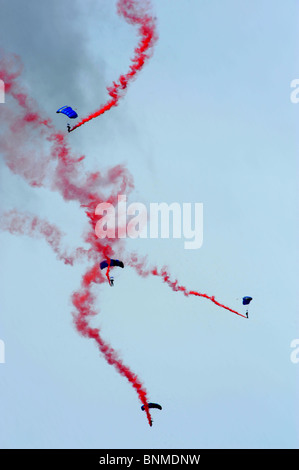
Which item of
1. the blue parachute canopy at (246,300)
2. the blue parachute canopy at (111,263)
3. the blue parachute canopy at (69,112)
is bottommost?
the blue parachute canopy at (111,263)

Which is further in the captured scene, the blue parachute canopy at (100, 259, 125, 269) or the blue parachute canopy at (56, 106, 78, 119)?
the blue parachute canopy at (100, 259, 125, 269)

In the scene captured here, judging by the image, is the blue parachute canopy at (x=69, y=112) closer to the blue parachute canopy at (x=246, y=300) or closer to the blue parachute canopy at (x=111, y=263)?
the blue parachute canopy at (x=111, y=263)

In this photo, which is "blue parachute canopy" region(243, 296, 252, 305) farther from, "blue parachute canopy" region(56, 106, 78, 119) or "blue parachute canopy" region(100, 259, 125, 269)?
"blue parachute canopy" region(56, 106, 78, 119)

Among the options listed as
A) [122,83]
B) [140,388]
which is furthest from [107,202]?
[140,388]

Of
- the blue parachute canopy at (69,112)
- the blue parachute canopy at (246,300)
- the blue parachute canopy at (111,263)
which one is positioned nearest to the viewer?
the blue parachute canopy at (69,112)

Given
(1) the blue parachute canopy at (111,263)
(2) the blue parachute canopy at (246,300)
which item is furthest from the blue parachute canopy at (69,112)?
(2) the blue parachute canopy at (246,300)

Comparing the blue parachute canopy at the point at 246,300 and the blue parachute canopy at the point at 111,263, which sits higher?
the blue parachute canopy at the point at 246,300

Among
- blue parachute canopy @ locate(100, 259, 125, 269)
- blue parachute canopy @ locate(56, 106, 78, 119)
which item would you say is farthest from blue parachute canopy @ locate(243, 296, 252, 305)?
blue parachute canopy @ locate(56, 106, 78, 119)

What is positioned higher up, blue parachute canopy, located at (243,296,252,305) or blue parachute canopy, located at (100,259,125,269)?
blue parachute canopy, located at (243,296,252,305)

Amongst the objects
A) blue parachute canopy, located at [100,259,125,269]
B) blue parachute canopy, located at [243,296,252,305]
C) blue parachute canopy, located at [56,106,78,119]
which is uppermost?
blue parachute canopy, located at [56,106,78,119]

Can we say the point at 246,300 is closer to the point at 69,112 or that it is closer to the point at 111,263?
the point at 111,263
